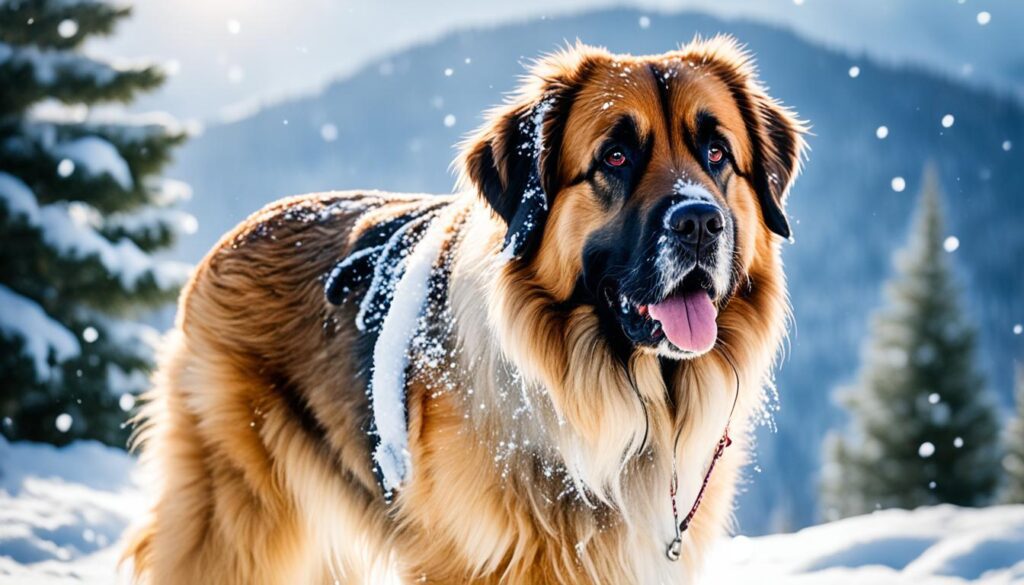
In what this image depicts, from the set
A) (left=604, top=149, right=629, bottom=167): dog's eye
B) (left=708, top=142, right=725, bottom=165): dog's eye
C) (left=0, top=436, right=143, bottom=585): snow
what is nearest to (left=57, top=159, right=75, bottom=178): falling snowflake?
(left=0, top=436, right=143, bottom=585): snow

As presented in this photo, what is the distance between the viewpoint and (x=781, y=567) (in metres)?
4.69

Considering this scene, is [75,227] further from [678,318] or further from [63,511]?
[678,318]

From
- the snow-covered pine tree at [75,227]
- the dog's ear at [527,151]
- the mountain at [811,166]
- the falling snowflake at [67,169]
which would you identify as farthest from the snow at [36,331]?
the mountain at [811,166]

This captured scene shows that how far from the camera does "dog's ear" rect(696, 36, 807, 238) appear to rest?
3.17m

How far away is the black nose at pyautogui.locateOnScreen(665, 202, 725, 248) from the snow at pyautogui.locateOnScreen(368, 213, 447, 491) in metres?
1.04

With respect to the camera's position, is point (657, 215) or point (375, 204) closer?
point (657, 215)

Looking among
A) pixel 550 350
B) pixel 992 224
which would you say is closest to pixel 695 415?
pixel 550 350

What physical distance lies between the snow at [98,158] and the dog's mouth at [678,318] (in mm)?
9545

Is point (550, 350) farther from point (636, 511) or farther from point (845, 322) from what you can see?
point (845, 322)

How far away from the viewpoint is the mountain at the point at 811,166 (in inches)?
4158

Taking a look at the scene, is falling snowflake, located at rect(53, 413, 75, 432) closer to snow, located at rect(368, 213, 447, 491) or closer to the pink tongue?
snow, located at rect(368, 213, 447, 491)

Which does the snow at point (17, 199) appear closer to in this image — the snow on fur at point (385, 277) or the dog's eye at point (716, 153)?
the snow on fur at point (385, 277)

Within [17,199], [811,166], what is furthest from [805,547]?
[811,166]

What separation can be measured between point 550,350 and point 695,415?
58 centimetres
